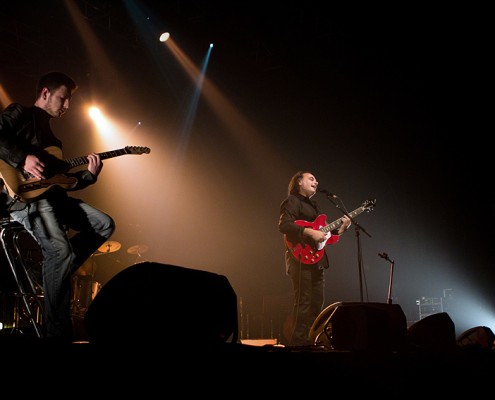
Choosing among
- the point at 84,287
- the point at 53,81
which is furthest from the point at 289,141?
the point at 53,81

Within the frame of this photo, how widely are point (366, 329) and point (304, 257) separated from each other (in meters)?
2.89

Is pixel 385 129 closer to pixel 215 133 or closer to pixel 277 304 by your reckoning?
pixel 215 133

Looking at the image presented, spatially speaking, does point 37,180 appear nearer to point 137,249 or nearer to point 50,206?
point 50,206

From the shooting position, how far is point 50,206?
318cm

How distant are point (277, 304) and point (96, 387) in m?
7.78

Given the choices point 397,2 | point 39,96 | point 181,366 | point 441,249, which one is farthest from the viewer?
point 441,249

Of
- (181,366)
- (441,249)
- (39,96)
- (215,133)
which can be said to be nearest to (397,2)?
(215,133)

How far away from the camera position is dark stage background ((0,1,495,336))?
8.77 m

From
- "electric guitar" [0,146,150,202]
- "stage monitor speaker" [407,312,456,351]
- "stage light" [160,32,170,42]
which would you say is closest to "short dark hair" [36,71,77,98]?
"electric guitar" [0,146,150,202]

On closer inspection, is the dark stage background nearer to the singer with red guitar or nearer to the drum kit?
A: the drum kit

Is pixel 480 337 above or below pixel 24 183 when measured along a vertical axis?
below

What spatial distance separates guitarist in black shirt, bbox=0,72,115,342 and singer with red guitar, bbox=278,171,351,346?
279 cm

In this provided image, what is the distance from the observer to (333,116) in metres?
10.6

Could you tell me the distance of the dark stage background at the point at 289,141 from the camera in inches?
345
